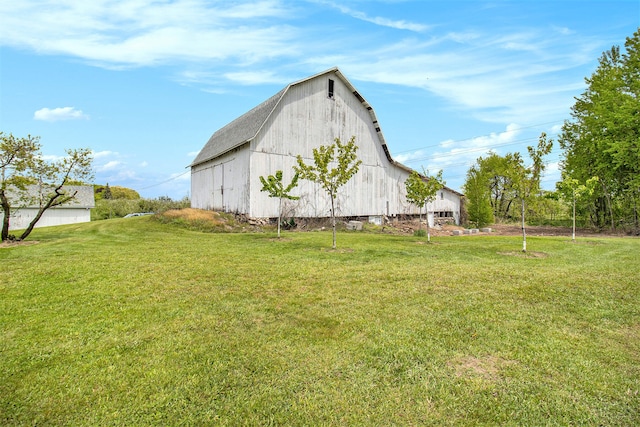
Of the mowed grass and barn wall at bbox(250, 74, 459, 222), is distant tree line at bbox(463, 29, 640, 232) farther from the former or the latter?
the mowed grass

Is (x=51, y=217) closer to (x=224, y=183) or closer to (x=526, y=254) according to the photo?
(x=224, y=183)

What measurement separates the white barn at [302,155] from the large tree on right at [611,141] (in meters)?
13.2

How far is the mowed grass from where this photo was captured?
295 cm

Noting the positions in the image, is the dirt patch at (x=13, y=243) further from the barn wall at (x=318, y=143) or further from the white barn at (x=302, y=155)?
the barn wall at (x=318, y=143)

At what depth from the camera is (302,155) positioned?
21000 mm

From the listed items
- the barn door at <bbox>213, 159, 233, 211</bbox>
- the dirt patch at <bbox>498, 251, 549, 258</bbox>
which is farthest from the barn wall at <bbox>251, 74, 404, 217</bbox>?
the dirt patch at <bbox>498, 251, 549, 258</bbox>

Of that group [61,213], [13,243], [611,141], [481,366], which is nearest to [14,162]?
[13,243]

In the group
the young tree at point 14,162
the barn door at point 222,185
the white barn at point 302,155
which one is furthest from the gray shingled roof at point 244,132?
the young tree at point 14,162

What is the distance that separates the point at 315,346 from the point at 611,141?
2965cm

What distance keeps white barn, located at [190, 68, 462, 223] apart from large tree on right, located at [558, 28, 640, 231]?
43.5 ft

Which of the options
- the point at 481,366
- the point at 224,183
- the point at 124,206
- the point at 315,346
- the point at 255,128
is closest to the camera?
the point at 481,366

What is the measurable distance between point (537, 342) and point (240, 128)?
842 inches

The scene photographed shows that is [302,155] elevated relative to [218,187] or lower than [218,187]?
elevated

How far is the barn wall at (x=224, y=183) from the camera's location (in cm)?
1950
